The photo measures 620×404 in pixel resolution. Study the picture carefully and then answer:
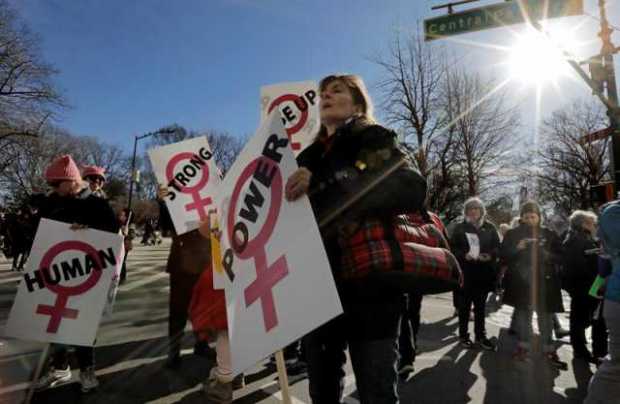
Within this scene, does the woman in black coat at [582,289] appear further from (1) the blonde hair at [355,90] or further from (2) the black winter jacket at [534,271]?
(1) the blonde hair at [355,90]

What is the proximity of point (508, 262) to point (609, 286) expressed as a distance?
106 inches

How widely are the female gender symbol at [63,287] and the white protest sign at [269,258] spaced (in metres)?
2.09

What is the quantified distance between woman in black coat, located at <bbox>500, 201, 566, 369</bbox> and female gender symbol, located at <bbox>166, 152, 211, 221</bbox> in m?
3.71

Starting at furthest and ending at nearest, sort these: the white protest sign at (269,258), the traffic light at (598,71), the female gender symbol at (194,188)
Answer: the traffic light at (598,71) < the female gender symbol at (194,188) < the white protest sign at (269,258)

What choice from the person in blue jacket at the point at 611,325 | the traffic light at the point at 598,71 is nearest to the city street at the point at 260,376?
the person in blue jacket at the point at 611,325

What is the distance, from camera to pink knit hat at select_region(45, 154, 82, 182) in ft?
11.2

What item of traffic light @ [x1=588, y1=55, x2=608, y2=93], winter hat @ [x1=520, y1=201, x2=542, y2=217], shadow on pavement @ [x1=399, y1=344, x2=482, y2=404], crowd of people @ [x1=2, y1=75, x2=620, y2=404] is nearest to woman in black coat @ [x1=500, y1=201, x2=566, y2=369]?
winter hat @ [x1=520, y1=201, x2=542, y2=217]

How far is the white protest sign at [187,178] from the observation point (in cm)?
409

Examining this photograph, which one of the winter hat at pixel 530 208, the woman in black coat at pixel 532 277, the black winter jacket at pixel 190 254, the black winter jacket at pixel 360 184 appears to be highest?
the black winter jacket at pixel 360 184

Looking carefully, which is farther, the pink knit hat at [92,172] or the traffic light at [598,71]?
the traffic light at [598,71]

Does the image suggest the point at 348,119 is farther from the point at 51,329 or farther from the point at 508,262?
the point at 508,262

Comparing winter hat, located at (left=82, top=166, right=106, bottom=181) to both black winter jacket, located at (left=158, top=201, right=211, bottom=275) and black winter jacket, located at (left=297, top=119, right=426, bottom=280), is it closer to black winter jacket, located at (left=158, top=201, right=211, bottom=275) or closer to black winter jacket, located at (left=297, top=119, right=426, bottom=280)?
black winter jacket, located at (left=158, top=201, right=211, bottom=275)

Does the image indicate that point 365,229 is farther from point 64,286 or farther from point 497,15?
point 497,15

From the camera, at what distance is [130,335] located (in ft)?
16.9
